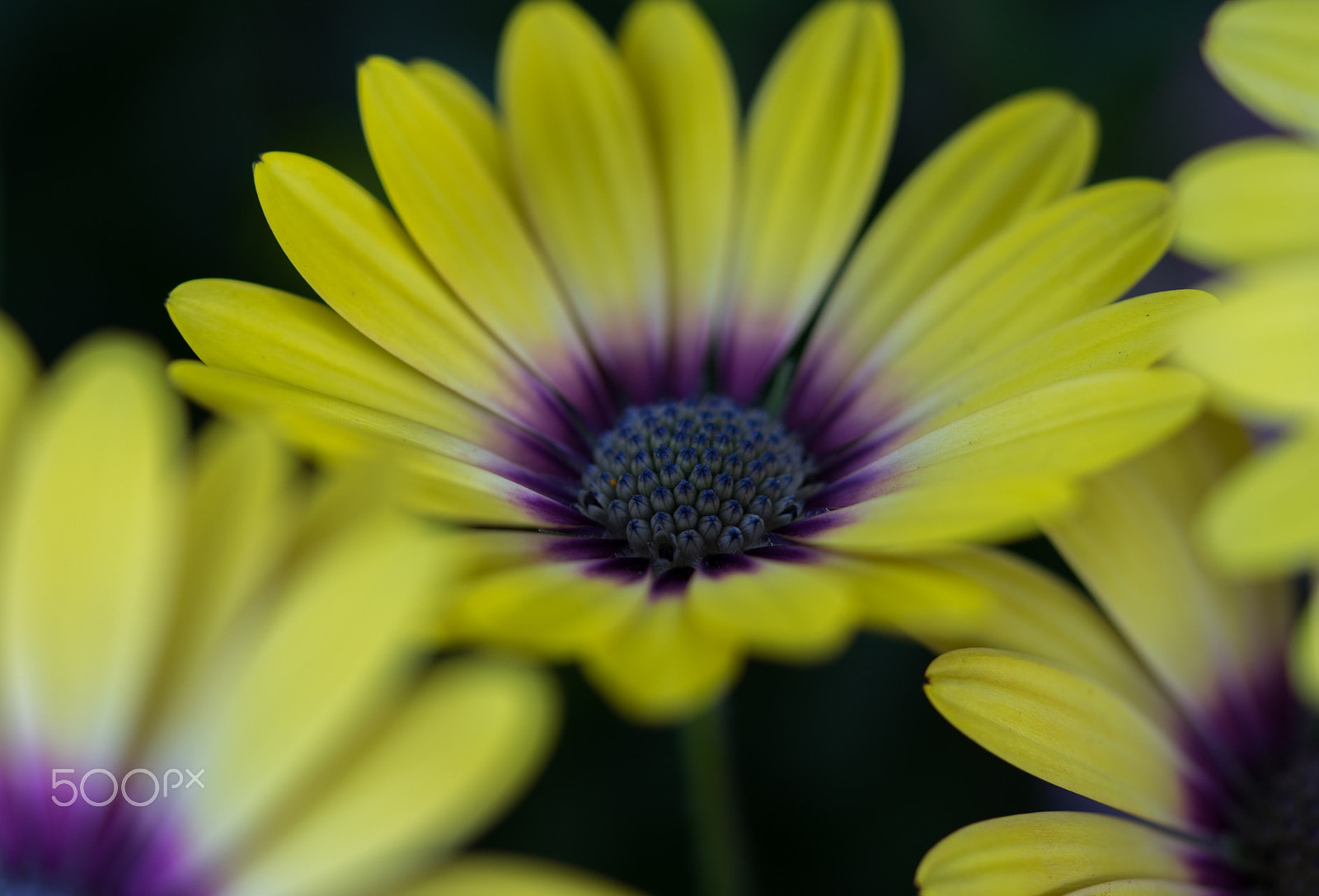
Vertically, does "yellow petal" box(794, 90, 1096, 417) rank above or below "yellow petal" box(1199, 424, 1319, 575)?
above

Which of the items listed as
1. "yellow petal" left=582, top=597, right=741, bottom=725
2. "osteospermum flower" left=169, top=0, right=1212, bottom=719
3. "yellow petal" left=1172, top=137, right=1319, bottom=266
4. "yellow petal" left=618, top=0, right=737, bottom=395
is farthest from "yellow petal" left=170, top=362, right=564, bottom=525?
"yellow petal" left=1172, top=137, right=1319, bottom=266

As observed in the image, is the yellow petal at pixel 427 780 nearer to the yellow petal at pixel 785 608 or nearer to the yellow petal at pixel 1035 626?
the yellow petal at pixel 785 608

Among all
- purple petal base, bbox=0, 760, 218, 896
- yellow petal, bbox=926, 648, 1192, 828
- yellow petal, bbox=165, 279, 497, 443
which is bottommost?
purple petal base, bbox=0, 760, 218, 896

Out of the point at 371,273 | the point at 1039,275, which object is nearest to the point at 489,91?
the point at 371,273

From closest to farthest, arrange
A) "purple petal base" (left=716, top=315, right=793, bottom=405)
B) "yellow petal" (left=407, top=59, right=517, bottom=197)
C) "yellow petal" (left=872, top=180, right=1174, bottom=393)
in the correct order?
Answer: "yellow petal" (left=872, top=180, right=1174, bottom=393)
"yellow petal" (left=407, top=59, right=517, bottom=197)
"purple petal base" (left=716, top=315, right=793, bottom=405)

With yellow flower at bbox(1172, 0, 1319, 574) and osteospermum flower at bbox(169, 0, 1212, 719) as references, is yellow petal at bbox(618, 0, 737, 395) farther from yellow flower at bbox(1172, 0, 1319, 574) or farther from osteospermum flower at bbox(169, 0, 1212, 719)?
yellow flower at bbox(1172, 0, 1319, 574)

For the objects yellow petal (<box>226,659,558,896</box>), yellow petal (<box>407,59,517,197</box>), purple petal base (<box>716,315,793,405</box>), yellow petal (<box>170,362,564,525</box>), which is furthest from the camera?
purple petal base (<box>716,315,793,405</box>)

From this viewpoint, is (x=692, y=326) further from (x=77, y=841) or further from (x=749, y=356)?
(x=77, y=841)
